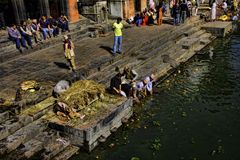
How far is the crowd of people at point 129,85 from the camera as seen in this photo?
12352mm

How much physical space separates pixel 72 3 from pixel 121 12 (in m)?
5.25

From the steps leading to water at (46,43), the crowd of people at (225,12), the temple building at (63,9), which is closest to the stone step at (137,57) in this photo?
the steps leading to water at (46,43)

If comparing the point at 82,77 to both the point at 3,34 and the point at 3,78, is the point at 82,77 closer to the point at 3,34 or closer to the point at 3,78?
the point at 3,78

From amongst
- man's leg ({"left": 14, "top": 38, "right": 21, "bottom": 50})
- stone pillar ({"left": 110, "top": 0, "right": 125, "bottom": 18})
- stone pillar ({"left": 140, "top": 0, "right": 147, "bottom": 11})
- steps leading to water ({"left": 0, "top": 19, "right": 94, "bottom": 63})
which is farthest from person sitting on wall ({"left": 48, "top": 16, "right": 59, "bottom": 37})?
stone pillar ({"left": 140, "top": 0, "right": 147, "bottom": 11})

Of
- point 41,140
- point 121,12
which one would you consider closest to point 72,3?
point 121,12

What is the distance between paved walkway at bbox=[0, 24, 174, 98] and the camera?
1368 cm

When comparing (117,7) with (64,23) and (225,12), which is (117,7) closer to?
(64,23)

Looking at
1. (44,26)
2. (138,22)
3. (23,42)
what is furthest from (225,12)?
(23,42)

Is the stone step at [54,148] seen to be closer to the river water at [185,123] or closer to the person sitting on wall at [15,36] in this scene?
the river water at [185,123]

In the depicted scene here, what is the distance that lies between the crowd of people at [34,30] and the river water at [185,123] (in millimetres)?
A: 8308

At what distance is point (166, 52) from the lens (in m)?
18.8

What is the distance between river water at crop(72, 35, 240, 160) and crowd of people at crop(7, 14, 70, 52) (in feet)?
27.3

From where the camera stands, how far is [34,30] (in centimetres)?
1841

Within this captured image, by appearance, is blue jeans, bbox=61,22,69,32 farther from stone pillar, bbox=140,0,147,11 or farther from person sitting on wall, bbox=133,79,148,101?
stone pillar, bbox=140,0,147,11
